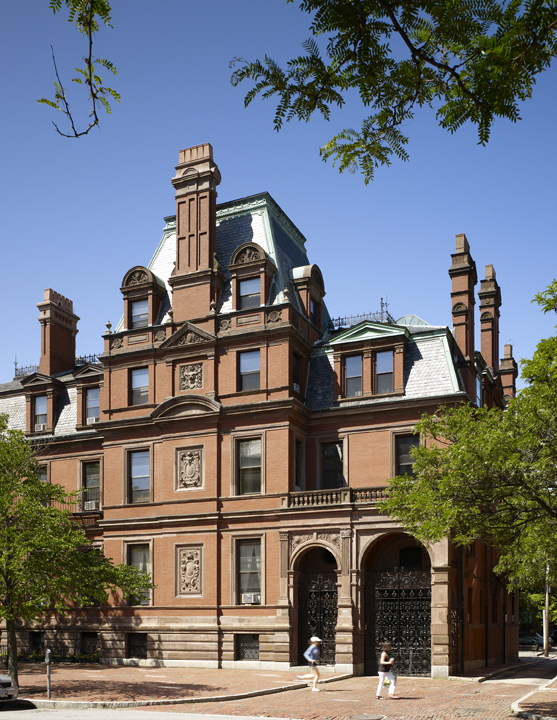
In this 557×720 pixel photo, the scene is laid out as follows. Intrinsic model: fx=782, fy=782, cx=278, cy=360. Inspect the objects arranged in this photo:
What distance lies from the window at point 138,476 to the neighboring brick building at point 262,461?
0.08m

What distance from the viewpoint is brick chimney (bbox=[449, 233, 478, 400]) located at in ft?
118

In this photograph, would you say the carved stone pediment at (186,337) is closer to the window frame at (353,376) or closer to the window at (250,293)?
the window at (250,293)

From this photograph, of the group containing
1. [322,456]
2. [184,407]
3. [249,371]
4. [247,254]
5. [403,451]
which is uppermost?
[247,254]

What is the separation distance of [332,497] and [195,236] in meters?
14.4

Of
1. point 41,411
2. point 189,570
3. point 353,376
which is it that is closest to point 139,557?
point 189,570

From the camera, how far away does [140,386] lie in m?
38.2

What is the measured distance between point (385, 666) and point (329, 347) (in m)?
16.4

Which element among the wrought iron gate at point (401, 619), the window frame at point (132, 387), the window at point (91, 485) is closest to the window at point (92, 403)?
the window at point (91, 485)

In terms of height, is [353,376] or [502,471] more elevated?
[353,376]

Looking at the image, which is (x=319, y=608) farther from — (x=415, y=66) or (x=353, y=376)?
(x=415, y=66)

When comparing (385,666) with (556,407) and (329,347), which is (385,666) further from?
(329,347)

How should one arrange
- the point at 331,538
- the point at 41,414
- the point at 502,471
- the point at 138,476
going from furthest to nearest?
the point at 41,414, the point at 138,476, the point at 331,538, the point at 502,471

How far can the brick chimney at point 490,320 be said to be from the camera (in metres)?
42.8

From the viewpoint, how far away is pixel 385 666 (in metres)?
23.6
